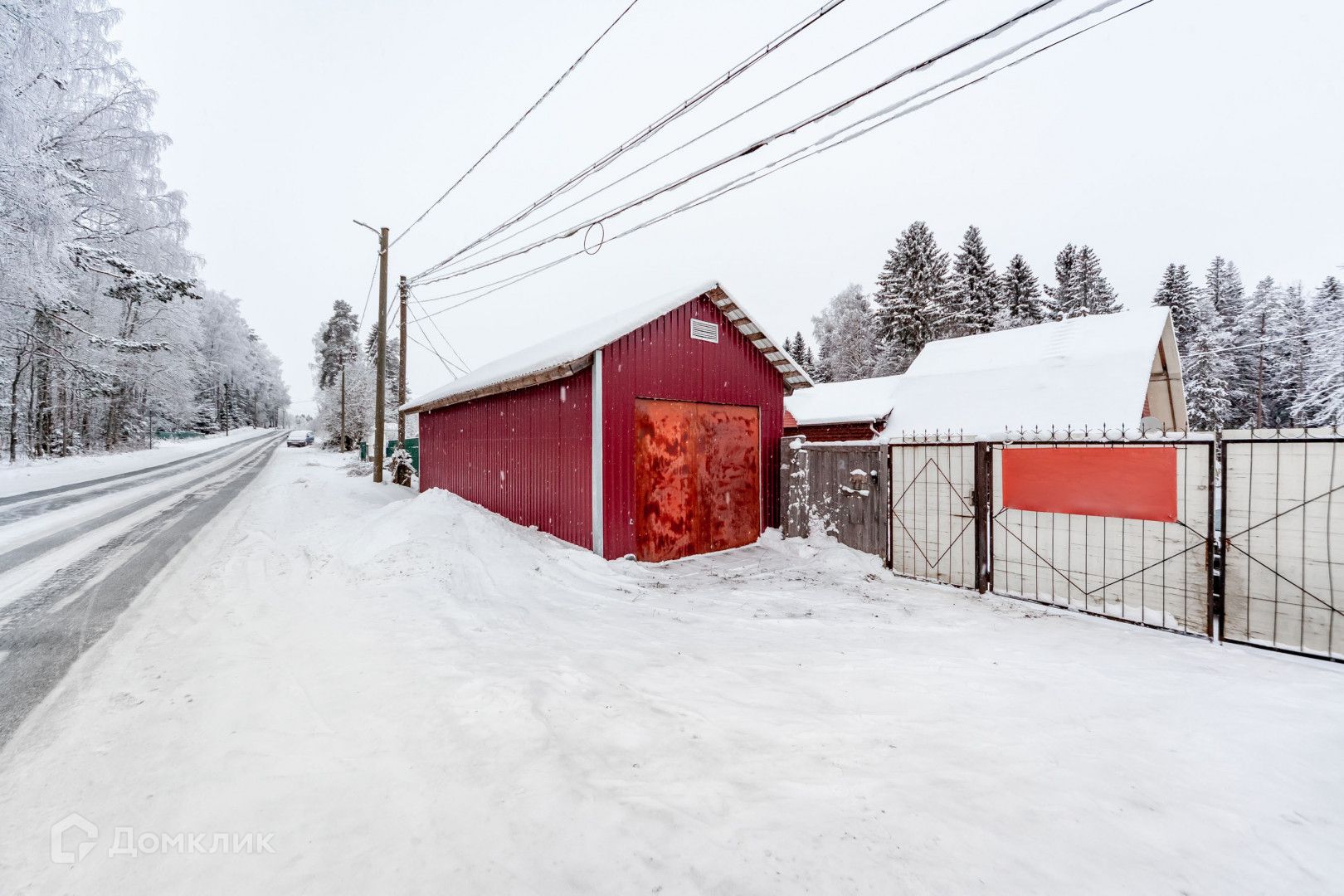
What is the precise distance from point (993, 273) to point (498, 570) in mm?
42631

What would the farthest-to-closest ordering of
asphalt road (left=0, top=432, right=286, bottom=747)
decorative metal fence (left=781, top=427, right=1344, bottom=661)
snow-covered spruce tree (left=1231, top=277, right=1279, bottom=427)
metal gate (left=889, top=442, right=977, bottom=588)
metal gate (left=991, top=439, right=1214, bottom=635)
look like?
snow-covered spruce tree (left=1231, top=277, right=1279, bottom=427)
metal gate (left=889, top=442, right=977, bottom=588)
metal gate (left=991, top=439, right=1214, bottom=635)
decorative metal fence (left=781, top=427, right=1344, bottom=661)
asphalt road (left=0, top=432, right=286, bottom=747)

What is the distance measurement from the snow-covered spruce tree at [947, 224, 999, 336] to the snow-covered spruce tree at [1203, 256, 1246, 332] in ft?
78.3

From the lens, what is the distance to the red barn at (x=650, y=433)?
26.6 ft

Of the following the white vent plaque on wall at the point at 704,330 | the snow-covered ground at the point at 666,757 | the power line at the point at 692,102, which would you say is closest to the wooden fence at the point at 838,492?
the white vent plaque on wall at the point at 704,330

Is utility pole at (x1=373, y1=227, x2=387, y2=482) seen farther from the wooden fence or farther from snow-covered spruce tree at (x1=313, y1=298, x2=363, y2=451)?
snow-covered spruce tree at (x1=313, y1=298, x2=363, y2=451)

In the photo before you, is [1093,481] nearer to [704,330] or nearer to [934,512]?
[934,512]

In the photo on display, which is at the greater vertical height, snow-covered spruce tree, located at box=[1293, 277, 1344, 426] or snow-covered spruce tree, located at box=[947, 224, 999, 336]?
snow-covered spruce tree, located at box=[947, 224, 999, 336]

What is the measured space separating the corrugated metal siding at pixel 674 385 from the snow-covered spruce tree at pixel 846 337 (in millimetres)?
33032

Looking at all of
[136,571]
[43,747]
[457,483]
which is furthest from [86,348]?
[43,747]

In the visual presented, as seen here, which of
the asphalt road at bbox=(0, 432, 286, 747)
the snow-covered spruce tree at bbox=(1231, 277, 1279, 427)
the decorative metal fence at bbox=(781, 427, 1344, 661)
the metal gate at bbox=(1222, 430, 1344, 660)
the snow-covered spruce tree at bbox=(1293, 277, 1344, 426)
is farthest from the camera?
the snow-covered spruce tree at bbox=(1231, 277, 1279, 427)

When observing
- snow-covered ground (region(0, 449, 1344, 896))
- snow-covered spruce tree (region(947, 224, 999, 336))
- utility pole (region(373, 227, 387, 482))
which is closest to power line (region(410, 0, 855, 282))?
snow-covered ground (region(0, 449, 1344, 896))

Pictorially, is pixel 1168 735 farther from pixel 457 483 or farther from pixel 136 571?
pixel 457 483

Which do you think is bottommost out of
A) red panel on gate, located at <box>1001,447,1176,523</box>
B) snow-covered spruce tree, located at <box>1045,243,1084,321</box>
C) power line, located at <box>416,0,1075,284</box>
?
red panel on gate, located at <box>1001,447,1176,523</box>

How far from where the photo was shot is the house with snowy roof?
13.0 meters
